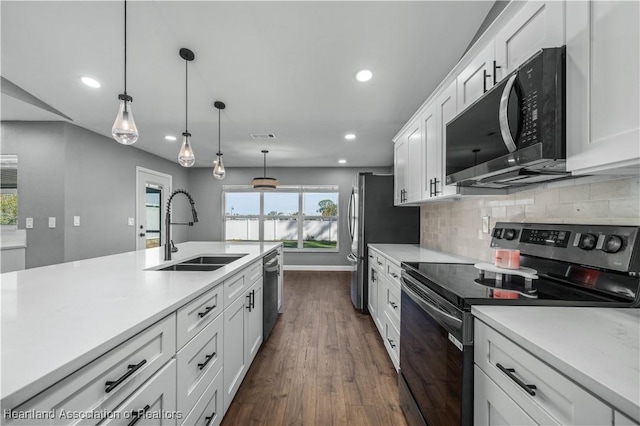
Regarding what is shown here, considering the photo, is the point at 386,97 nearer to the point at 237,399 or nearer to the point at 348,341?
the point at 348,341

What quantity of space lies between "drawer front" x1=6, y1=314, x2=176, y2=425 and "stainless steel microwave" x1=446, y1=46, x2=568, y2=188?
1.52 meters

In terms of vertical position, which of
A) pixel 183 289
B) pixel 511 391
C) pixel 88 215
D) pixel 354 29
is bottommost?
pixel 511 391

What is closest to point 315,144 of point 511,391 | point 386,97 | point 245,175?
point 386,97

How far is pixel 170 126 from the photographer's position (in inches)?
141

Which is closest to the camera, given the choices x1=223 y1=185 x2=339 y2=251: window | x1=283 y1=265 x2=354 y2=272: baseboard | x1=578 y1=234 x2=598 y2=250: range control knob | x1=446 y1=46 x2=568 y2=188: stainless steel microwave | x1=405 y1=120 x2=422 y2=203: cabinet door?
x1=446 y1=46 x2=568 y2=188: stainless steel microwave

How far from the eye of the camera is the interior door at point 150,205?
458cm

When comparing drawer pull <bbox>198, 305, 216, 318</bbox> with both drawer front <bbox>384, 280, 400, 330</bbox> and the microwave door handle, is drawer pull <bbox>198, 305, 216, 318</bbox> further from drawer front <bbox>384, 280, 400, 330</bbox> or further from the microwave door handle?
the microwave door handle

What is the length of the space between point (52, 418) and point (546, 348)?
3.83ft

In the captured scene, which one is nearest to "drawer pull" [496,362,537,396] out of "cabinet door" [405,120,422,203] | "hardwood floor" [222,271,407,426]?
"hardwood floor" [222,271,407,426]

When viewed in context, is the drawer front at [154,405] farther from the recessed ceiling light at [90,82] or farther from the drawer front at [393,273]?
the recessed ceiling light at [90,82]

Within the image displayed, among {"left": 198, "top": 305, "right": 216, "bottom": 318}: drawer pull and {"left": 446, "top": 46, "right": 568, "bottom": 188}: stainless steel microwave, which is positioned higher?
{"left": 446, "top": 46, "right": 568, "bottom": 188}: stainless steel microwave

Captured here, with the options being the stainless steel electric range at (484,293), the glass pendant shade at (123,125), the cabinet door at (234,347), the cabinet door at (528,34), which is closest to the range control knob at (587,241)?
the stainless steel electric range at (484,293)

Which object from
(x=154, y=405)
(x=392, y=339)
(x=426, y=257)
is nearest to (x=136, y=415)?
(x=154, y=405)

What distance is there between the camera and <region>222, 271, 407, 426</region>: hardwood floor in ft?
5.33
